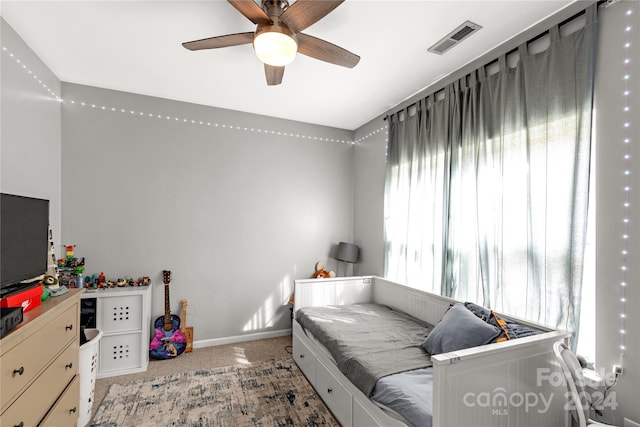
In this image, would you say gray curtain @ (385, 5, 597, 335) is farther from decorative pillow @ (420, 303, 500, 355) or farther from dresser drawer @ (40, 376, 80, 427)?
dresser drawer @ (40, 376, 80, 427)

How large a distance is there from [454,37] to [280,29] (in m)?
1.25

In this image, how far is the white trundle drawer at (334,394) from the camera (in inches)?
78.2

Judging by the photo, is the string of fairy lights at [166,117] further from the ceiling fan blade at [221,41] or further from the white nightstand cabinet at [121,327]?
the white nightstand cabinet at [121,327]

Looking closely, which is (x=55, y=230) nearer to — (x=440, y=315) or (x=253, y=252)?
(x=253, y=252)

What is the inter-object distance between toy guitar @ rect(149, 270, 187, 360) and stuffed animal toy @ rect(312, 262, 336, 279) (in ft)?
5.34

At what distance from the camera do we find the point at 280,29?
5.39ft

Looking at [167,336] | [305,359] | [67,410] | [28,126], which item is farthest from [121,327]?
[28,126]

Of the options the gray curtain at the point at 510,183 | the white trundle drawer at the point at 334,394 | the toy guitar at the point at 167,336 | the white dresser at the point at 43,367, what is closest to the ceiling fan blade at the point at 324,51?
the gray curtain at the point at 510,183

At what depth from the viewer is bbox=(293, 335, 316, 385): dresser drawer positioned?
99.9 inches

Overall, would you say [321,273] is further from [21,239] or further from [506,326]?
[21,239]

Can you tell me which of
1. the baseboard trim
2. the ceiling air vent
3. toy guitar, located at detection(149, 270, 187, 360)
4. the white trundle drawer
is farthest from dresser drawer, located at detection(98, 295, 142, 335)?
the ceiling air vent

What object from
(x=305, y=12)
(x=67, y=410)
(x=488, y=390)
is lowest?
(x=67, y=410)

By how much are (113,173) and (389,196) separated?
9.43ft

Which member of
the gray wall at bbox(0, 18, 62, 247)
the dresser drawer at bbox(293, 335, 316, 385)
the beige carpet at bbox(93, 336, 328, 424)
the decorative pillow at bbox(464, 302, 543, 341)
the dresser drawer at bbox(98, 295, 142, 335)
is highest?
the gray wall at bbox(0, 18, 62, 247)
